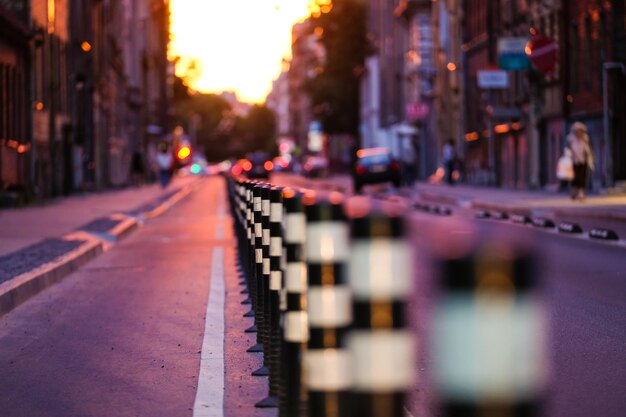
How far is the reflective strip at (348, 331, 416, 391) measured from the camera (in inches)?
140

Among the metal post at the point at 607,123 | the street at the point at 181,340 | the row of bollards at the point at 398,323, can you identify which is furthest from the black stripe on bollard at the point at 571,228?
the row of bollards at the point at 398,323

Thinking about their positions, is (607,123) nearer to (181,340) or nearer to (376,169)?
(376,169)

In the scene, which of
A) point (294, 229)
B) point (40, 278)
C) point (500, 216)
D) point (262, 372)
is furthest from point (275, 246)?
point (500, 216)

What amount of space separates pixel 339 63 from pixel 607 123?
238 feet

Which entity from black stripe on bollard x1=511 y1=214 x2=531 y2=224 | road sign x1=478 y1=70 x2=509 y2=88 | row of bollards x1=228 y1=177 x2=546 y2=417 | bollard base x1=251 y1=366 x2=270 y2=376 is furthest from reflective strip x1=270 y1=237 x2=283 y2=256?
road sign x1=478 y1=70 x2=509 y2=88

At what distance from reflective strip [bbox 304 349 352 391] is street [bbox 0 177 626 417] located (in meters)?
0.51

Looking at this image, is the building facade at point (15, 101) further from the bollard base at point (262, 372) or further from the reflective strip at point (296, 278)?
the reflective strip at point (296, 278)

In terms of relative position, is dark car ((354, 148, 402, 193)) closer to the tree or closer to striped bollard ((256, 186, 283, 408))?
striped bollard ((256, 186, 283, 408))

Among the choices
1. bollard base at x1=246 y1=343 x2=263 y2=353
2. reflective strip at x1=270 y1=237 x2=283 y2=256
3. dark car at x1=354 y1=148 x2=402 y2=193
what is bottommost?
bollard base at x1=246 y1=343 x2=263 y2=353

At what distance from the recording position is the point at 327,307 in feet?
14.6

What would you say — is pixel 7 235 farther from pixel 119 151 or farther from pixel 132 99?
pixel 132 99

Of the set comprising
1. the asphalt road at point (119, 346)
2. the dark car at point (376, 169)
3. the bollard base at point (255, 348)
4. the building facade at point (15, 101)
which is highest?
the building facade at point (15, 101)

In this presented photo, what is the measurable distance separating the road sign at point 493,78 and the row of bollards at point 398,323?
45.1 m

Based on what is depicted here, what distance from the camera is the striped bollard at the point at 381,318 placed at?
3.57 meters
